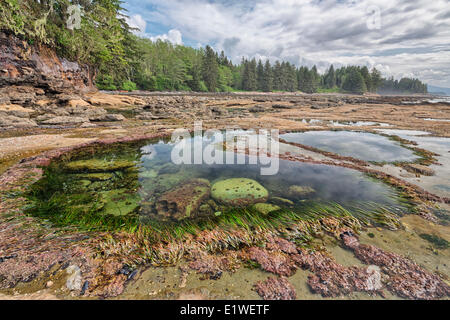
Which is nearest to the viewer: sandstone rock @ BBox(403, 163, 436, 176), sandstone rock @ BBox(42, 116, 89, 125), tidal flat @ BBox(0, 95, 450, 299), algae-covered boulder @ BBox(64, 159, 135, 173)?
tidal flat @ BBox(0, 95, 450, 299)

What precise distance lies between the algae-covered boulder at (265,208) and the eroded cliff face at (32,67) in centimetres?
3810

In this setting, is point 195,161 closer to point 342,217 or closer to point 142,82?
point 342,217

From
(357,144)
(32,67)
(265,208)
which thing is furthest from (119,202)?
(32,67)

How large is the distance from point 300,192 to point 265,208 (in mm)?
1936

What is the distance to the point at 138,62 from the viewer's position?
7025cm

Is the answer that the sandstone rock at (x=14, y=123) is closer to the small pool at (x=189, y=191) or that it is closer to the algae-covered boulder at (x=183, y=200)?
the small pool at (x=189, y=191)

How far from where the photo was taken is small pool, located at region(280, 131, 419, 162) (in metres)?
11.0

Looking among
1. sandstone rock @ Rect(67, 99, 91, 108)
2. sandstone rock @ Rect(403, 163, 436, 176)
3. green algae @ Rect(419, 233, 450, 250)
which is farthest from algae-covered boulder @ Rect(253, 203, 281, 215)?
sandstone rock @ Rect(67, 99, 91, 108)

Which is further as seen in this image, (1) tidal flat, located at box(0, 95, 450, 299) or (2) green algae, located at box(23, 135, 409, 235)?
(2) green algae, located at box(23, 135, 409, 235)

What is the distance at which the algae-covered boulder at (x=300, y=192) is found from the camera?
22.4ft

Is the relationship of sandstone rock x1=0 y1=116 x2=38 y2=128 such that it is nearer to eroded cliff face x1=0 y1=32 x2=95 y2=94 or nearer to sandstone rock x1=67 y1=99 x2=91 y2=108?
sandstone rock x1=67 y1=99 x2=91 y2=108

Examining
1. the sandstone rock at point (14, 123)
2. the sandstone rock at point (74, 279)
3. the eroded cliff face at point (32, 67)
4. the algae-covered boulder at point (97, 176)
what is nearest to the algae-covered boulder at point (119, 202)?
the algae-covered boulder at point (97, 176)

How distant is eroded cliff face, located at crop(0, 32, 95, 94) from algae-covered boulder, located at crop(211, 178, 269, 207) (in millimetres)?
36426
